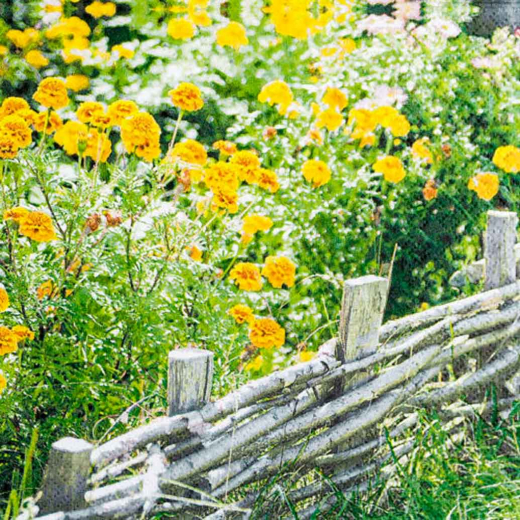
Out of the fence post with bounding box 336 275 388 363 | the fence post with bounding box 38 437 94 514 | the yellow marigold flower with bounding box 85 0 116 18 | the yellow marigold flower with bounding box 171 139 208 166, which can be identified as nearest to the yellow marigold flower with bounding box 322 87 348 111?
the yellow marigold flower with bounding box 171 139 208 166

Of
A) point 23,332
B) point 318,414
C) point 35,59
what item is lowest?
point 318,414

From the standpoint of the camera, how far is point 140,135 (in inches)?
87.6

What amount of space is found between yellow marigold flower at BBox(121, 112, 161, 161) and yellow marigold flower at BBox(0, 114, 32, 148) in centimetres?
25

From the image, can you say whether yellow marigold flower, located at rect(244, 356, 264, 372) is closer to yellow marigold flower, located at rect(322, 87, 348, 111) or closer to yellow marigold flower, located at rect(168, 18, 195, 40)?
yellow marigold flower, located at rect(322, 87, 348, 111)

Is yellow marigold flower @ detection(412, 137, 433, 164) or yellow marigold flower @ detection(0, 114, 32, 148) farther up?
yellow marigold flower @ detection(0, 114, 32, 148)

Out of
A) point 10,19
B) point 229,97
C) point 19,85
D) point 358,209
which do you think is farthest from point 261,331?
point 10,19

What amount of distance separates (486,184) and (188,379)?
181 centimetres

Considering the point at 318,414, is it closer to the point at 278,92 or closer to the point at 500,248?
the point at 500,248

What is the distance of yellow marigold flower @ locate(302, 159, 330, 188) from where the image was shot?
3059 millimetres

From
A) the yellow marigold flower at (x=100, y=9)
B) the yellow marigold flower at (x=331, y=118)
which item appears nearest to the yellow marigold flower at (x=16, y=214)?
the yellow marigold flower at (x=331, y=118)

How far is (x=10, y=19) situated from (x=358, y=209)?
2270 mm

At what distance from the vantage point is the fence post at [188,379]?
1.90 metres

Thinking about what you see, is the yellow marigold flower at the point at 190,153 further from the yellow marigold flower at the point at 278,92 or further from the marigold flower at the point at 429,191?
the marigold flower at the point at 429,191

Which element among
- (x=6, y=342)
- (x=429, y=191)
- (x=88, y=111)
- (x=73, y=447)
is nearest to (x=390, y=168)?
(x=429, y=191)
